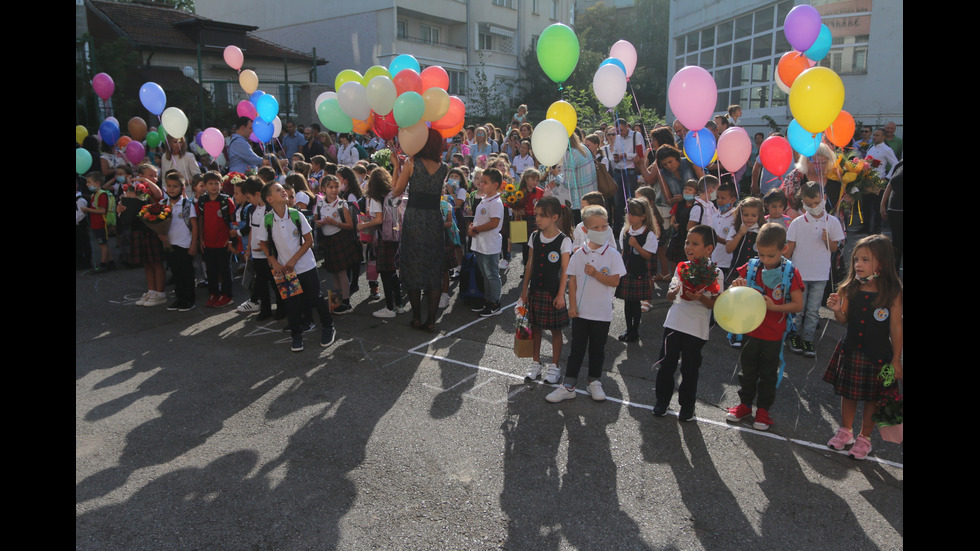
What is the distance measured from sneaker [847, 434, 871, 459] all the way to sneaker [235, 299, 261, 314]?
20.4ft

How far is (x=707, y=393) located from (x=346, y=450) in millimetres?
2872

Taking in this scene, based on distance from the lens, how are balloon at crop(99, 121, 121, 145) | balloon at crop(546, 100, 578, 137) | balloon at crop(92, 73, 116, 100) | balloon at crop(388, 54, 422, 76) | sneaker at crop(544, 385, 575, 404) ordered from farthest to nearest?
balloon at crop(99, 121, 121, 145)
balloon at crop(92, 73, 116, 100)
balloon at crop(546, 100, 578, 137)
balloon at crop(388, 54, 422, 76)
sneaker at crop(544, 385, 575, 404)

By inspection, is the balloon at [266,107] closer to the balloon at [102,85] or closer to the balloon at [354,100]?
the balloon at [354,100]

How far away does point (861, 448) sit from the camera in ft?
12.8

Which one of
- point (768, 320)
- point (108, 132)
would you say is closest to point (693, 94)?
point (768, 320)

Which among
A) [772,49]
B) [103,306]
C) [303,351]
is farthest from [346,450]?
[772,49]

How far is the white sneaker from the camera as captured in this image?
5.07m

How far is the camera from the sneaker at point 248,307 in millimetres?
7195

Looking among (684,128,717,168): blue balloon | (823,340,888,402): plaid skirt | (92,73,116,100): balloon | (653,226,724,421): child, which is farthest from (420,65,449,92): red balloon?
(92,73,116,100): balloon

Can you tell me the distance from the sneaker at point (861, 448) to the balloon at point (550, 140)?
3539mm

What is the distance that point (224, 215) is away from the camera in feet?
23.6

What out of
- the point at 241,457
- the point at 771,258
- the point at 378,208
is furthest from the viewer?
the point at 378,208

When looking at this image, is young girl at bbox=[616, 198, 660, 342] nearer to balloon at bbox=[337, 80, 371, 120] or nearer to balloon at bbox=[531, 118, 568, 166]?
balloon at bbox=[531, 118, 568, 166]
